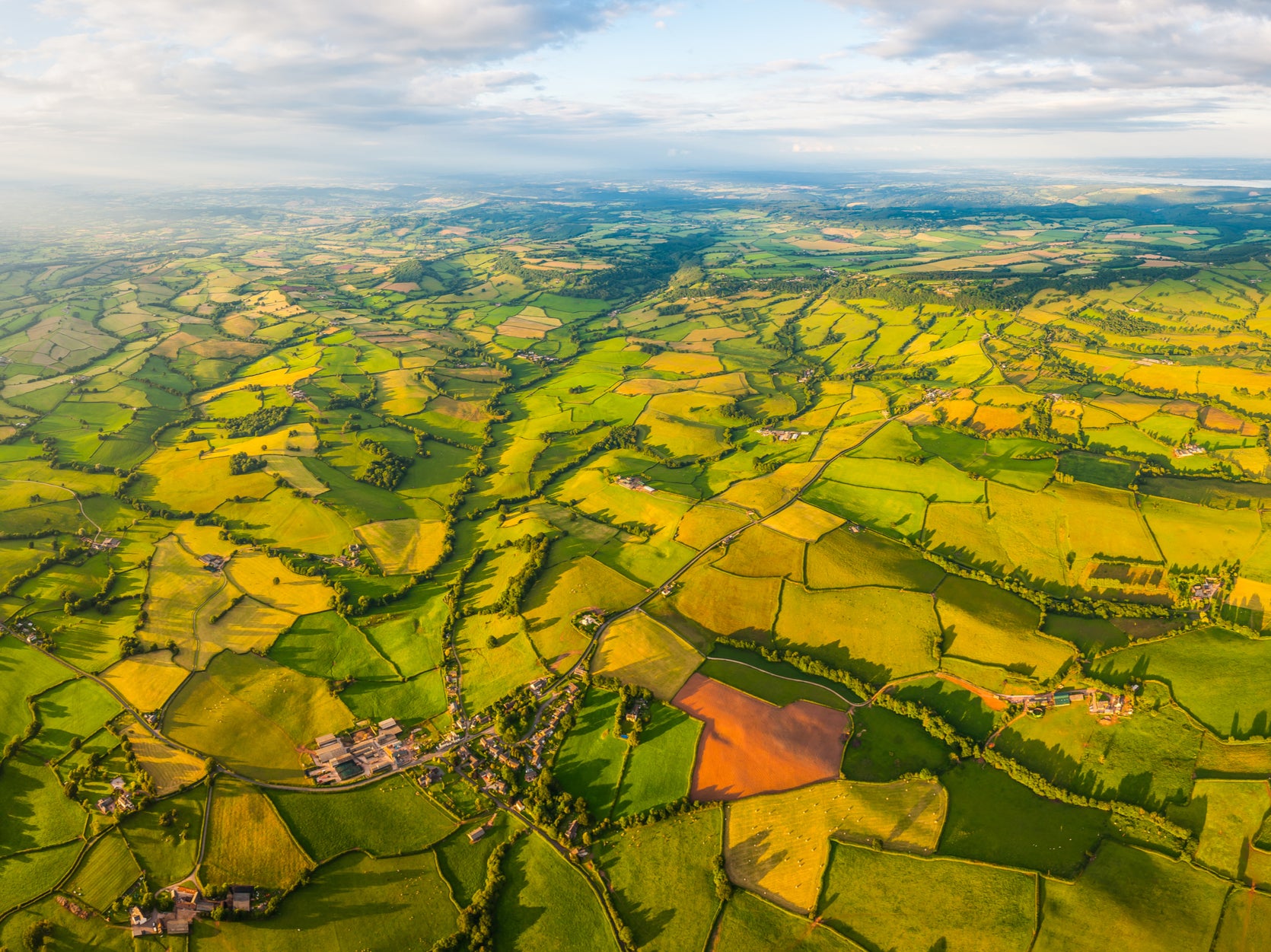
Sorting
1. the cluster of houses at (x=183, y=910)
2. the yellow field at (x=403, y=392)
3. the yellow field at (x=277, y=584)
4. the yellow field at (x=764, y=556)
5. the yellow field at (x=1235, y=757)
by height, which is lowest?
the cluster of houses at (x=183, y=910)

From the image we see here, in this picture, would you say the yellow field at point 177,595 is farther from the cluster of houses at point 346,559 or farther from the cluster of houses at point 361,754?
the cluster of houses at point 361,754

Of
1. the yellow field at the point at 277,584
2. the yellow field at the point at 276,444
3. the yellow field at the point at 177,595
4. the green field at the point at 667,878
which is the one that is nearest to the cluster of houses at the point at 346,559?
the yellow field at the point at 277,584

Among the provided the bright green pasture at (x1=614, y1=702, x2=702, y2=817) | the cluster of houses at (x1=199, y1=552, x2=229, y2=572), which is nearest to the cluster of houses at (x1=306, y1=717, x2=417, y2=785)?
the bright green pasture at (x1=614, y1=702, x2=702, y2=817)

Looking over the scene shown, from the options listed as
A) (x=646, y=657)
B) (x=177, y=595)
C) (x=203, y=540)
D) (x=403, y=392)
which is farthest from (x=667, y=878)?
(x=403, y=392)

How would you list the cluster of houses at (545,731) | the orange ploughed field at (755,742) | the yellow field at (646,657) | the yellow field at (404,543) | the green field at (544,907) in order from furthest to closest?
the yellow field at (404,543) < the yellow field at (646,657) < the cluster of houses at (545,731) < the orange ploughed field at (755,742) < the green field at (544,907)

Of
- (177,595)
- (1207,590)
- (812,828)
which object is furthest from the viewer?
(177,595)

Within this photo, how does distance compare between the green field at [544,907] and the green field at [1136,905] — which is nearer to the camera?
the green field at [1136,905]

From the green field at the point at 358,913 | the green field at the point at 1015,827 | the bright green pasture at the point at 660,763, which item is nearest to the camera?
the green field at the point at 358,913

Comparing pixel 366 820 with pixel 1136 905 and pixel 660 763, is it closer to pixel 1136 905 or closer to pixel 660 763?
pixel 660 763
